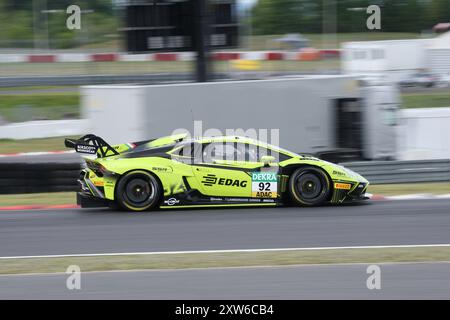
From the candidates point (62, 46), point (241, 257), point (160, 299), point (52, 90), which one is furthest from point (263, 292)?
point (62, 46)

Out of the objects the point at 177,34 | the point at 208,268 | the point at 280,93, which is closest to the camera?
the point at 208,268

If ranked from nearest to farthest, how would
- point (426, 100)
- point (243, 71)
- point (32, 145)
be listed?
point (32, 145)
point (426, 100)
point (243, 71)

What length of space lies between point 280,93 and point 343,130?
65.5 inches

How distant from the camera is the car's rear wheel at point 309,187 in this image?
1087cm

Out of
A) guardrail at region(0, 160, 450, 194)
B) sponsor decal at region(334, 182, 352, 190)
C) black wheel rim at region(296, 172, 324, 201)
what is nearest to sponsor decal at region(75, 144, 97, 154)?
guardrail at region(0, 160, 450, 194)

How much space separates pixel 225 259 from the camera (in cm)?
764

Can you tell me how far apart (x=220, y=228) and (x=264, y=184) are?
5.16 feet

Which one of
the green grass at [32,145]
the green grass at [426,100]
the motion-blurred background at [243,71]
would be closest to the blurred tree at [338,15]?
the motion-blurred background at [243,71]

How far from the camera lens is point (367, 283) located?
649 centimetres

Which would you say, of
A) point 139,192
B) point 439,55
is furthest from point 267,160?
point 439,55

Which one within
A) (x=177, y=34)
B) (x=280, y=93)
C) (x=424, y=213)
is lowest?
(x=424, y=213)

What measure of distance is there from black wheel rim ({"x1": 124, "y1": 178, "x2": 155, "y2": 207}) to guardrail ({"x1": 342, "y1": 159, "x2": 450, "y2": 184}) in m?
5.09

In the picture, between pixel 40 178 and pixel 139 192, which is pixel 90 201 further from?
pixel 40 178
